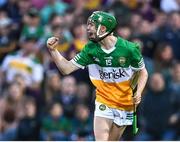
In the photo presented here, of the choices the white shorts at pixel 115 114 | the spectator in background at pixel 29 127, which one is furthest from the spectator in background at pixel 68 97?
the white shorts at pixel 115 114

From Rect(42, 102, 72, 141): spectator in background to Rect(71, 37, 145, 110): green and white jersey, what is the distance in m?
4.04

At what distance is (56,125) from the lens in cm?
1381

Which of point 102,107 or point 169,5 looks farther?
point 169,5

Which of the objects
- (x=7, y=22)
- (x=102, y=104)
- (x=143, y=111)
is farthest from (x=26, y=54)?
(x=102, y=104)

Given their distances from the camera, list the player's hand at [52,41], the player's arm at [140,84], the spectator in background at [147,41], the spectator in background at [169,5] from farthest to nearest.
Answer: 1. the spectator in background at [169,5]
2. the spectator in background at [147,41]
3. the player's arm at [140,84]
4. the player's hand at [52,41]

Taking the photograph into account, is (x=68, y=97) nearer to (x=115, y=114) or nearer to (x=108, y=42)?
(x=115, y=114)

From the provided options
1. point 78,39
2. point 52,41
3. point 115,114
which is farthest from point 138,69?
point 78,39

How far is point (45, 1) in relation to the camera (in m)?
15.9

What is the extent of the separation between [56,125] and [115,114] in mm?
4140

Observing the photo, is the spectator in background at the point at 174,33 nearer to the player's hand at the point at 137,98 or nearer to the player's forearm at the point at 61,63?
the player's hand at the point at 137,98

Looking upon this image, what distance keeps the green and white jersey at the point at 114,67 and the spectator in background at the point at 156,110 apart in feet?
13.0

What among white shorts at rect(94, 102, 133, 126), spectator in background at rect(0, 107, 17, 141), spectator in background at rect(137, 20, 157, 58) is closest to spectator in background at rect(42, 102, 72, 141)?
spectator in background at rect(0, 107, 17, 141)

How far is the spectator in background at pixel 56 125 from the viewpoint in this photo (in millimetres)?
13758

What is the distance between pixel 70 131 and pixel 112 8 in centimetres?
262
